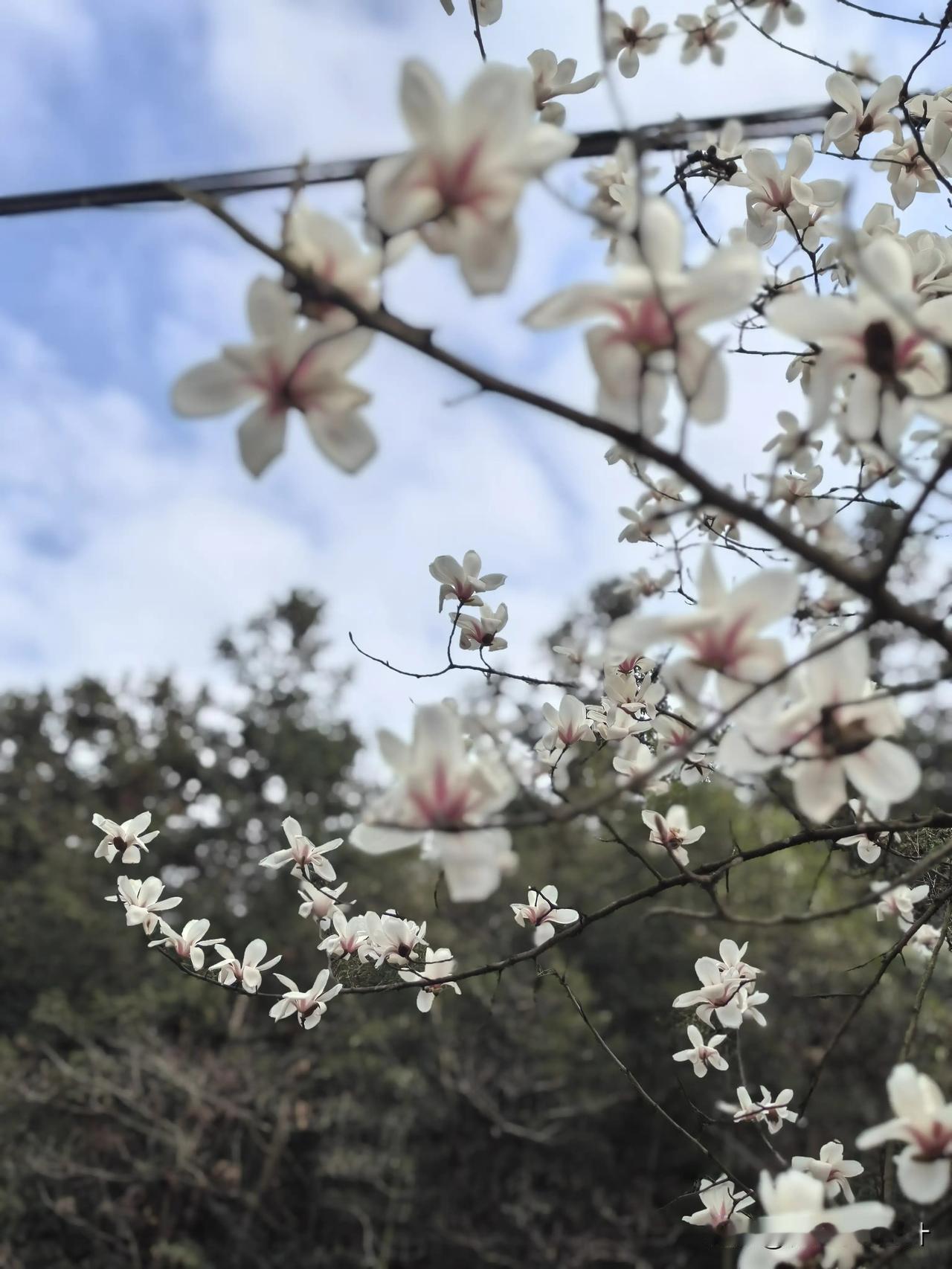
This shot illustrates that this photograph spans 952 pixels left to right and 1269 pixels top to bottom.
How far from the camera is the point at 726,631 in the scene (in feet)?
2.16

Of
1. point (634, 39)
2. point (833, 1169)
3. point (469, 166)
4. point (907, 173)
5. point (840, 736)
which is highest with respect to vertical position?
point (634, 39)

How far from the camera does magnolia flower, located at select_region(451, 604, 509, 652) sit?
5.00 ft

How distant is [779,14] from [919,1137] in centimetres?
153

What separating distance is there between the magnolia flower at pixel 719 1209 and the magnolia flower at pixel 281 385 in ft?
3.30

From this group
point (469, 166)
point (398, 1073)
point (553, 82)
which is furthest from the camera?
point (398, 1073)

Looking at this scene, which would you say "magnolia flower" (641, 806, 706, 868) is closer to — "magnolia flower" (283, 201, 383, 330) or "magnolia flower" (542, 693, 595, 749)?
"magnolia flower" (542, 693, 595, 749)

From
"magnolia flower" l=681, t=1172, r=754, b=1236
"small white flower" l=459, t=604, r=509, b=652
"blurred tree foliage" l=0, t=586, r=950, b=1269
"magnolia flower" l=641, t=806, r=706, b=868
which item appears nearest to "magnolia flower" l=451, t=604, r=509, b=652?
"small white flower" l=459, t=604, r=509, b=652

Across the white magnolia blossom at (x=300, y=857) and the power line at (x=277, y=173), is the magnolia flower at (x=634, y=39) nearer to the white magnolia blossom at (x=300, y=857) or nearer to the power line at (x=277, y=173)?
the power line at (x=277, y=173)

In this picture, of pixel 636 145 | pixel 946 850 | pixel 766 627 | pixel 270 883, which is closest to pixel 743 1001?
pixel 946 850

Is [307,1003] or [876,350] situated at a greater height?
[876,350]

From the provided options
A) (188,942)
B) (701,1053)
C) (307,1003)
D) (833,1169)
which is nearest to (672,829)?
(701,1053)

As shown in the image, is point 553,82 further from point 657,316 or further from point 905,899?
point 905,899

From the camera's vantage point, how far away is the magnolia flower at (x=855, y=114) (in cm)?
139

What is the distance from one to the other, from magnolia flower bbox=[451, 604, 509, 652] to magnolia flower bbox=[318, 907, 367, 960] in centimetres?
45
